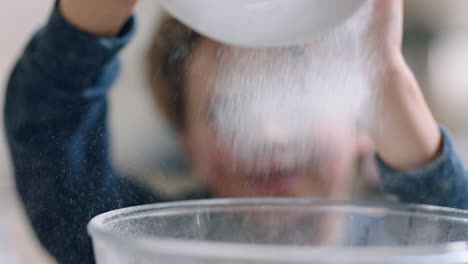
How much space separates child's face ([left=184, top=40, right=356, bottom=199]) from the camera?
142 mm

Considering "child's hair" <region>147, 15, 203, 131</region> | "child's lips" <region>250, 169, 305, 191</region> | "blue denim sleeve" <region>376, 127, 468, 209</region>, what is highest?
"child's hair" <region>147, 15, 203, 131</region>

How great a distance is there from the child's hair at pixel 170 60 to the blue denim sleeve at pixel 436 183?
0.19 ft

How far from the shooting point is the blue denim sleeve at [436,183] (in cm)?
15

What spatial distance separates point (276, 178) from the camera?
0.51 feet

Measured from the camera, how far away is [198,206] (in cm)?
14

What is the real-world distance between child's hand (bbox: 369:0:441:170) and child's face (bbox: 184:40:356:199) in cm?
1

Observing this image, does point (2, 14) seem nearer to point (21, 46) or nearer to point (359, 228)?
point (21, 46)

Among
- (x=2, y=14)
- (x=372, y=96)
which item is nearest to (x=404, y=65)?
(x=372, y=96)

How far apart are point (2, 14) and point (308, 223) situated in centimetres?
11

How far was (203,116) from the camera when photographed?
148mm

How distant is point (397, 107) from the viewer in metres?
0.14

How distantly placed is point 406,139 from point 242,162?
0.14 feet

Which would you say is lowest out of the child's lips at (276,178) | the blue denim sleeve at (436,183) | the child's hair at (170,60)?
the child's lips at (276,178)

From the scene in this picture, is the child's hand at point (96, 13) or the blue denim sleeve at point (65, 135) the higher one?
the child's hand at point (96, 13)
